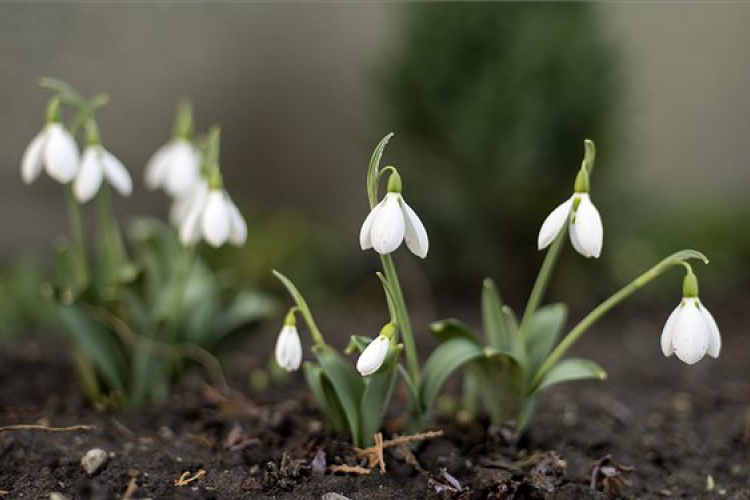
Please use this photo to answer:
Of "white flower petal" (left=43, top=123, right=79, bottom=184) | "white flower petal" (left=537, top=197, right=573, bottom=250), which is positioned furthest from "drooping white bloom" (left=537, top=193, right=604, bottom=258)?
"white flower petal" (left=43, top=123, right=79, bottom=184)

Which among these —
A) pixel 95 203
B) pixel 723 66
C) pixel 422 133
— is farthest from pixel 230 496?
pixel 723 66

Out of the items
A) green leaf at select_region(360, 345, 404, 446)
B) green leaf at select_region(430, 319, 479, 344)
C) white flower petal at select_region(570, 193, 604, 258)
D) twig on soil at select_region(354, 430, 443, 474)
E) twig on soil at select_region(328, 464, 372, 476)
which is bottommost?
twig on soil at select_region(328, 464, 372, 476)

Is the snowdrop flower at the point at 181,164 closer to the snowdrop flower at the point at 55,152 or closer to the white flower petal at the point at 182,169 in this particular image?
the white flower petal at the point at 182,169

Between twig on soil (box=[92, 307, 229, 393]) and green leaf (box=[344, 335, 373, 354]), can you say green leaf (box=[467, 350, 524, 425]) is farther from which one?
twig on soil (box=[92, 307, 229, 393])

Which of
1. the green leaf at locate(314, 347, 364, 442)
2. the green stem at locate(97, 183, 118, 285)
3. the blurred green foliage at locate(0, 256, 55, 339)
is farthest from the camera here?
the blurred green foliage at locate(0, 256, 55, 339)

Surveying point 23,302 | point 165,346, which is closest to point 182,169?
point 165,346

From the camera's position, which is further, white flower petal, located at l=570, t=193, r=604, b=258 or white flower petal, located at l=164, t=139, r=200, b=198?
white flower petal, located at l=164, t=139, r=200, b=198

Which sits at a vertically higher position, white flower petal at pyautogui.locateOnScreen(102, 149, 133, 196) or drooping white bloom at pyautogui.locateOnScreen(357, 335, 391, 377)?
white flower petal at pyautogui.locateOnScreen(102, 149, 133, 196)

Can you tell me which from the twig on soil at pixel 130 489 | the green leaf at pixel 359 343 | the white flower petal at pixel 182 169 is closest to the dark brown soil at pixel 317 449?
the twig on soil at pixel 130 489

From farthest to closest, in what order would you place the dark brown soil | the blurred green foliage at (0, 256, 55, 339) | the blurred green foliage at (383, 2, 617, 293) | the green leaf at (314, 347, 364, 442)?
the blurred green foliage at (383, 2, 617, 293)
the blurred green foliage at (0, 256, 55, 339)
the green leaf at (314, 347, 364, 442)
the dark brown soil
